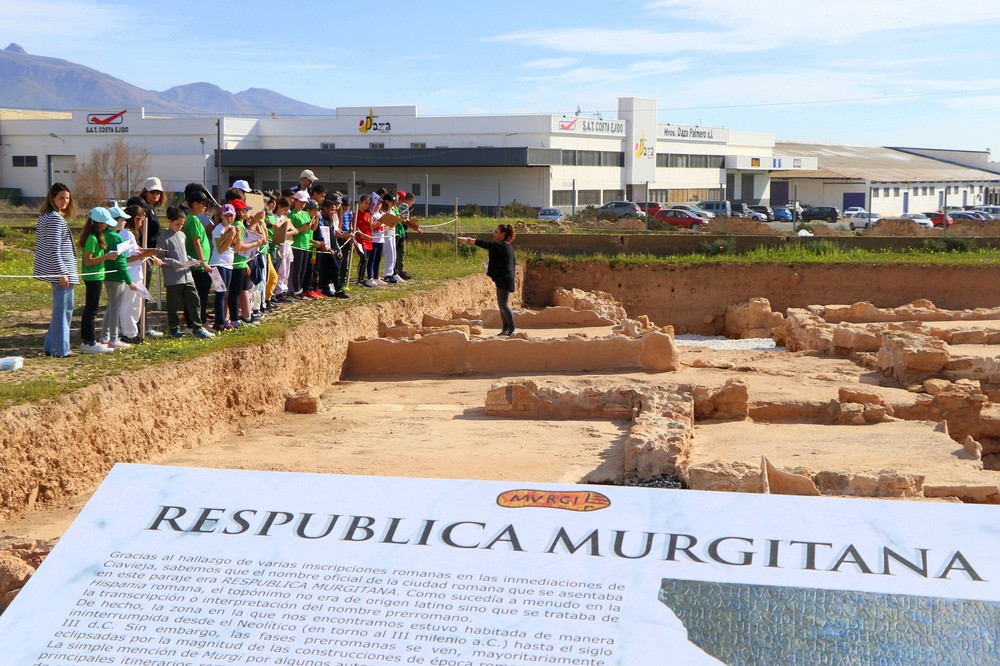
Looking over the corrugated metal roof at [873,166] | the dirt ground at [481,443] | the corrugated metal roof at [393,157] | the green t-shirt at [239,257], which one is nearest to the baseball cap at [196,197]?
the green t-shirt at [239,257]

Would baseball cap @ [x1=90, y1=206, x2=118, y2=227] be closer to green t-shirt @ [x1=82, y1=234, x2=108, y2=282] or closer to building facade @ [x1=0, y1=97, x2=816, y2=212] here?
green t-shirt @ [x1=82, y1=234, x2=108, y2=282]

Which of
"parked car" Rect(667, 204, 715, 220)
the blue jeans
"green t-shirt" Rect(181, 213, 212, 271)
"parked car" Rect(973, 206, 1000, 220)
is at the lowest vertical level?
the blue jeans

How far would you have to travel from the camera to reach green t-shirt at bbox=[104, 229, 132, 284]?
975cm

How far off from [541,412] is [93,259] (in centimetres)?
444

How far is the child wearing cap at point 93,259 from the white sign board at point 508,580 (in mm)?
5948

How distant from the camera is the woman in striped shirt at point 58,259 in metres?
9.13

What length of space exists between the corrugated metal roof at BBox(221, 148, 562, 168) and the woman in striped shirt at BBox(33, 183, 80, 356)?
1449 inches

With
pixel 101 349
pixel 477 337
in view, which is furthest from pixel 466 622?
pixel 477 337

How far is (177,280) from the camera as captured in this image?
10.8m

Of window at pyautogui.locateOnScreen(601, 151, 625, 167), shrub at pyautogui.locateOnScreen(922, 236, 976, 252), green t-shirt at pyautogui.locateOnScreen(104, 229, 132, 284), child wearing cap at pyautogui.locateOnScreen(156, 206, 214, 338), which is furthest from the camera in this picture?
window at pyautogui.locateOnScreen(601, 151, 625, 167)

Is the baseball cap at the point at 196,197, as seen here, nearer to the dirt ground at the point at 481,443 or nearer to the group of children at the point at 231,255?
the group of children at the point at 231,255

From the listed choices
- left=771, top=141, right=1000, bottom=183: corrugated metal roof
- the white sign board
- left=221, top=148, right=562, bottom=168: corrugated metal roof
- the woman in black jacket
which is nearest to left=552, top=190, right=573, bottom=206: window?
left=221, top=148, right=562, bottom=168: corrugated metal roof

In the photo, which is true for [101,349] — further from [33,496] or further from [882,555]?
[882,555]

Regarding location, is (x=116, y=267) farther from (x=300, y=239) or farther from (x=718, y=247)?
(x=718, y=247)
